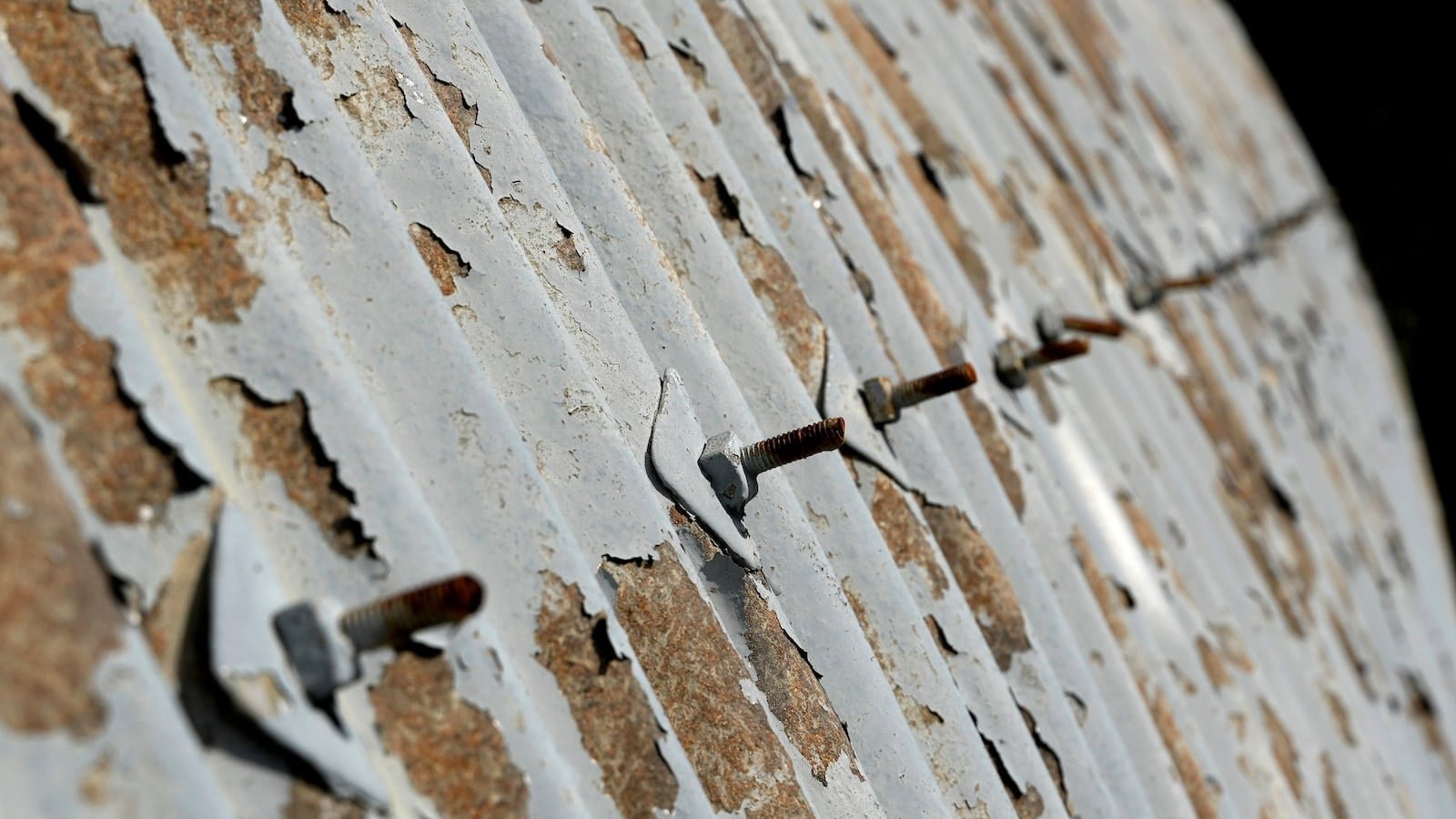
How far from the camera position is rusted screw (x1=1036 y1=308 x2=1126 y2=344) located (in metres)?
2.57

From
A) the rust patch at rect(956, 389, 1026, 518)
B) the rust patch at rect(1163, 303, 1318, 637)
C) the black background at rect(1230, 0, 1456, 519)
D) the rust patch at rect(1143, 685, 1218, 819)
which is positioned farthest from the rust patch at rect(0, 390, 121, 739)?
the black background at rect(1230, 0, 1456, 519)

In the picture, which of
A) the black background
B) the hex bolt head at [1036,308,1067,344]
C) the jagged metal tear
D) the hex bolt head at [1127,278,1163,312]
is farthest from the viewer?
the black background

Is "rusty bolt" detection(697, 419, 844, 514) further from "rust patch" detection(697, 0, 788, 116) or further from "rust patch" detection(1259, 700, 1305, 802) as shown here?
"rust patch" detection(1259, 700, 1305, 802)

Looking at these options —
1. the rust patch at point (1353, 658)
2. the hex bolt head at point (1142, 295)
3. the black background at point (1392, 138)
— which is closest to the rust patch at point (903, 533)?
the hex bolt head at point (1142, 295)

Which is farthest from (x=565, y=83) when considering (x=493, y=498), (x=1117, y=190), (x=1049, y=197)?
(x=1117, y=190)

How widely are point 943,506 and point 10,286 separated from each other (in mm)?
1453

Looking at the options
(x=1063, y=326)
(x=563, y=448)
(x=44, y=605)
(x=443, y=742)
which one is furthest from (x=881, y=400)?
(x=44, y=605)

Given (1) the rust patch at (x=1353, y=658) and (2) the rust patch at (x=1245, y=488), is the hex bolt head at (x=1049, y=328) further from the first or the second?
(1) the rust patch at (x=1353, y=658)

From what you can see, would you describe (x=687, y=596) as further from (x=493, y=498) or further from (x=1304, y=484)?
(x=1304, y=484)

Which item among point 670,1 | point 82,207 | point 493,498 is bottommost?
point 493,498

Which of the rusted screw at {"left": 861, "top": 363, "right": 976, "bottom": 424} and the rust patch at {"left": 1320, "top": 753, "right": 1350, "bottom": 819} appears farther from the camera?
the rust patch at {"left": 1320, "top": 753, "right": 1350, "bottom": 819}

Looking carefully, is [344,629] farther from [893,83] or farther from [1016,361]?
[893,83]

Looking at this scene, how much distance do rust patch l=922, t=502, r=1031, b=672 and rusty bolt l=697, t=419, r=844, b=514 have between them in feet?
1.73

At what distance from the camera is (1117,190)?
411 cm
